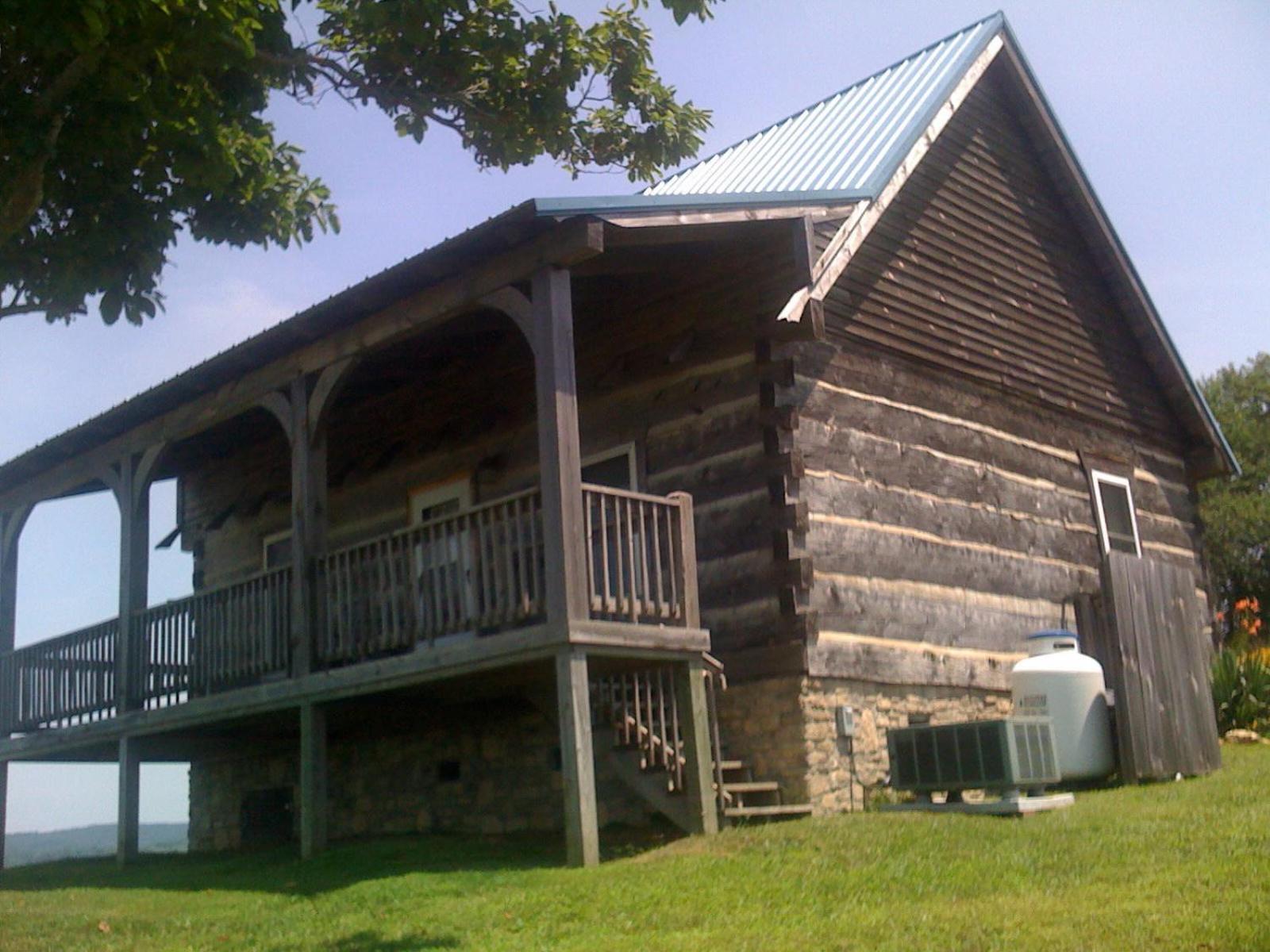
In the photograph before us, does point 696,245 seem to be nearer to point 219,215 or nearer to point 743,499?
point 743,499

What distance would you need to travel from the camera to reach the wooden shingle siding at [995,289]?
15.8m

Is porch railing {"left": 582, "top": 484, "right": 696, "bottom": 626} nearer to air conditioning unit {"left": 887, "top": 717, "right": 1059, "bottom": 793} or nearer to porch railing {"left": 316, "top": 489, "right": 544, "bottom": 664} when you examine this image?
porch railing {"left": 316, "top": 489, "right": 544, "bottom": 664}

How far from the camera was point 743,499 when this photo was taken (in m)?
14.1

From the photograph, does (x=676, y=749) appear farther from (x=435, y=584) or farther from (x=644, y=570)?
(x=435, y=584)

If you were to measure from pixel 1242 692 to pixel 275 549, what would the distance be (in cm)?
1232

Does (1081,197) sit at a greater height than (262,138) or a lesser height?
greater

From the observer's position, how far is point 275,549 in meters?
20.3

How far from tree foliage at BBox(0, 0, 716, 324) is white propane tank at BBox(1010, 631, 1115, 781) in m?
5.91

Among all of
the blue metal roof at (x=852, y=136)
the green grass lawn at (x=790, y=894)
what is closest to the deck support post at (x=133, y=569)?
the green grass lawn at (x=790, y=894)

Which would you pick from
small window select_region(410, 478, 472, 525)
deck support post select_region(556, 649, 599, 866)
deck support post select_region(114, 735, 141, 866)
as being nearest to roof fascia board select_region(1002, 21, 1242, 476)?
small window select_region(410, 478, 472, 525)

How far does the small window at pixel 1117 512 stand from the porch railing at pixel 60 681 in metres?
11.6

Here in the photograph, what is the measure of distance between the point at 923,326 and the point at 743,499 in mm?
3332

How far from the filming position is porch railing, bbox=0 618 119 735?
1708 cm

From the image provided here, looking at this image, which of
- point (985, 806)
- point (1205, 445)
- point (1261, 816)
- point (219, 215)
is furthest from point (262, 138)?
point (1205, 445)
